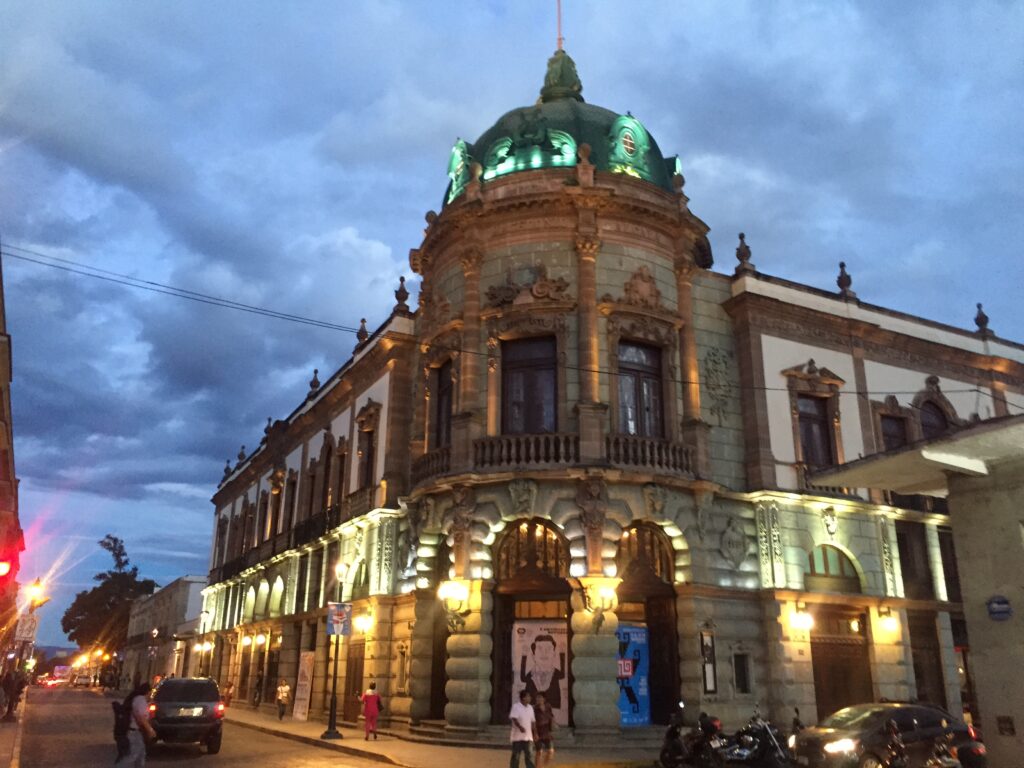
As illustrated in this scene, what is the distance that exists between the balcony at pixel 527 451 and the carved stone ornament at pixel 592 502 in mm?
690

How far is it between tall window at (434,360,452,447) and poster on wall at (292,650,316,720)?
10.8 meters

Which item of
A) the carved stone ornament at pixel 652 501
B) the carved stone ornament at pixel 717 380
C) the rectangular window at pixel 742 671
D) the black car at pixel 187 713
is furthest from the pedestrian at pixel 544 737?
the carved stone ornament at pixel 717 380

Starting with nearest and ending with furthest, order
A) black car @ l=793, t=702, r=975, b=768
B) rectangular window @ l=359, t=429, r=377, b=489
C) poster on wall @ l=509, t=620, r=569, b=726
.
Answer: black car @ l=793, t=702, r=975, b=768
poster on wall @ l=509, t=620, r=569, b=726
rectangular window @ l=359, t=429, r=377, b=489

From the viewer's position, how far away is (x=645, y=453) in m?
22.3

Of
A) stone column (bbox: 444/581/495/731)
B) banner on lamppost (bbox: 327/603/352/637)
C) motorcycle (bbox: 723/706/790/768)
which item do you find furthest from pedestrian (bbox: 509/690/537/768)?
banner on lamppost (bbox: 327/603/352/637)

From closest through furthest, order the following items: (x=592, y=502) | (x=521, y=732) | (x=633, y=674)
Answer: (x=521, y=732) < (x=592, y=502) < (x=633, y=674)

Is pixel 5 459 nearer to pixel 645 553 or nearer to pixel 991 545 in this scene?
pixel 645 553

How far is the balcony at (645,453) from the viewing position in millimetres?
22000

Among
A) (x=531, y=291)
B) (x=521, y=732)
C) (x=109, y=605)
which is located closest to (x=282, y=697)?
(x=531, y=291)

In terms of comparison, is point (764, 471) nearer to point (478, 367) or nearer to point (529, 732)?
point (478, 367)

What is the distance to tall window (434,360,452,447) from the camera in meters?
25.5

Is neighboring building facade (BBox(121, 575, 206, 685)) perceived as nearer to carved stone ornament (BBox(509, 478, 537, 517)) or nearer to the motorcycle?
carved stone ornament (BBox(509, 478, 537, 517))

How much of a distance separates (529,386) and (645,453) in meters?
3.75

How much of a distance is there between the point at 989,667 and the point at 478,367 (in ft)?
47.7
